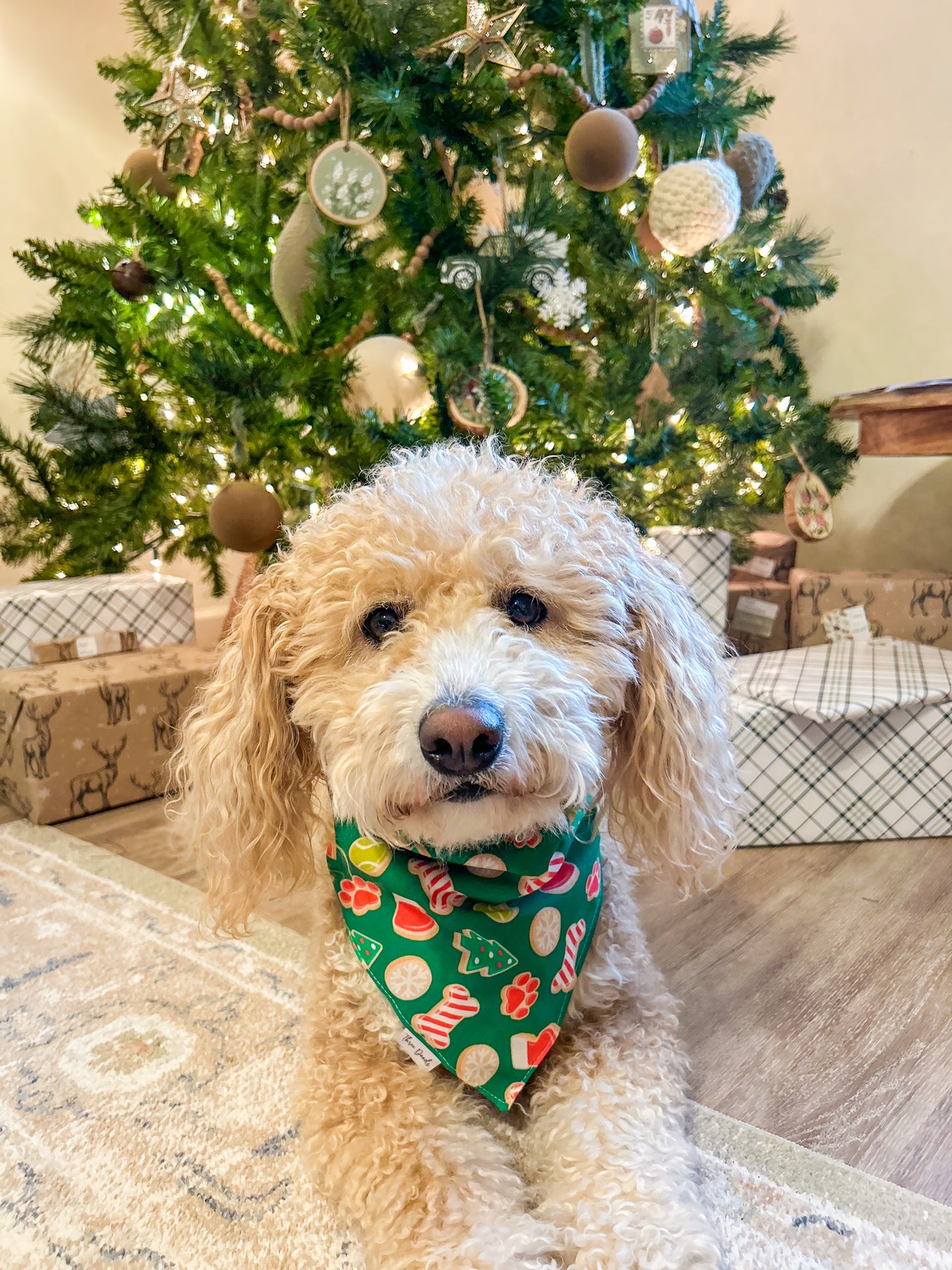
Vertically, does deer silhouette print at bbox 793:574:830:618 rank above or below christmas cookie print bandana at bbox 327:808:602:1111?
above

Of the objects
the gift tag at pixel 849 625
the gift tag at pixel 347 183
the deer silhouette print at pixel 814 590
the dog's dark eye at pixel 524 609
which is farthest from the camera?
the deer silhouette print at pixel 814 590

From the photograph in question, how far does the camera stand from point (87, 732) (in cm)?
201

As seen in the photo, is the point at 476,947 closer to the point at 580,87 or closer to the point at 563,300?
the point at 563,300

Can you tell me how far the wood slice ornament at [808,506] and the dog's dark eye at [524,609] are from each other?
5.38 feet

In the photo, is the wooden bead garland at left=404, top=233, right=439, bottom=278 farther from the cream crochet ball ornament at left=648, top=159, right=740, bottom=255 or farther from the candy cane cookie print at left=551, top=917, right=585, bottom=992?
the candy cane cookie print at left=551, top=917, right=585, bottom=992

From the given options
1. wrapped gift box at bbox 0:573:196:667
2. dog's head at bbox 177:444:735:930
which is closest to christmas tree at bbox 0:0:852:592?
wrapped gift box at bbox 0:573:196:667

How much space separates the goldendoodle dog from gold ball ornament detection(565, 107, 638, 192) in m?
0.93

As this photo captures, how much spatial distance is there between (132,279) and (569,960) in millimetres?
1614

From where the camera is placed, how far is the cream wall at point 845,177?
2818mm

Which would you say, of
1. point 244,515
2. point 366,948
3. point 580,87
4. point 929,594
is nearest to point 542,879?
point 366,948

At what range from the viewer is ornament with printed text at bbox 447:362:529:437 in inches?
68.0

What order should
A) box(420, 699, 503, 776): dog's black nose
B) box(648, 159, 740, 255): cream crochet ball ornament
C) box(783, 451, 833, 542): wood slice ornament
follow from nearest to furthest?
box(420, 699, 503, 776): dog's black nose, box(648, 159, 740, 255): cream crochet ball ornament, box(783, 451, 833, 542): wood slice ornament

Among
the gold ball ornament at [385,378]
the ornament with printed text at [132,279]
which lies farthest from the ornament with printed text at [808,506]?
the ornament with printed text at [132,279]

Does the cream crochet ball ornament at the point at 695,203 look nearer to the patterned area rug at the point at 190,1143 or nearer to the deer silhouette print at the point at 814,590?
the deer silhouette print at the point at 814,590
